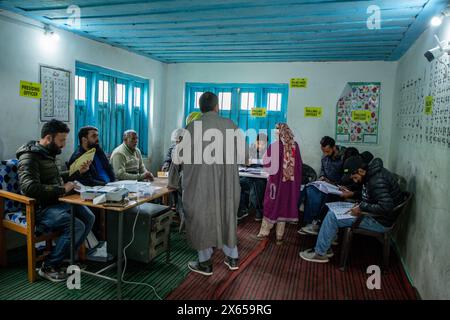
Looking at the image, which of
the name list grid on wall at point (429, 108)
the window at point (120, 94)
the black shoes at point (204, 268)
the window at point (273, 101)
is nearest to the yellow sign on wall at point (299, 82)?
the window at point (273, 101)

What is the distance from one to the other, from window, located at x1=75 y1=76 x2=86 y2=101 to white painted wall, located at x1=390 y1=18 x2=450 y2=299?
152 inches

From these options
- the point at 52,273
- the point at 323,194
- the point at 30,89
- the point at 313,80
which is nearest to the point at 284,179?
the point at 323,194

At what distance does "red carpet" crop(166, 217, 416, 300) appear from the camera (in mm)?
2777

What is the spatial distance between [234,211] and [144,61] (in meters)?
3.40

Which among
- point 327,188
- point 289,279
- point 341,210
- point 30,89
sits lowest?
point 289,279

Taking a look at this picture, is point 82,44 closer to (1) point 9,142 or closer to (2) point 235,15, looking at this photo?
(1) point 9,142

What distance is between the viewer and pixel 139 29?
377 cm

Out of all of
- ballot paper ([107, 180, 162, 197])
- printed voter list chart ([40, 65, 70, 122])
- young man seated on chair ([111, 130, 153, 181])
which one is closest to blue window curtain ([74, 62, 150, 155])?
printed voter list chart ([40, 65, 70, 122])

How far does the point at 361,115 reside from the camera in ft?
17.3

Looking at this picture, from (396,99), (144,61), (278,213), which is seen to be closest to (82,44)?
(144,61)

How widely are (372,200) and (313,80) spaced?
2.75 meters

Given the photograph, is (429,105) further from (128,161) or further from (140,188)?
(128,161)

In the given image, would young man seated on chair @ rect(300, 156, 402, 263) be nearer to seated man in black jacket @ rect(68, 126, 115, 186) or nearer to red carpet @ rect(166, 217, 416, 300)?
red carpet @ rect(166, 217, 416, 300)

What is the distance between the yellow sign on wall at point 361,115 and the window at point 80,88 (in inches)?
154
